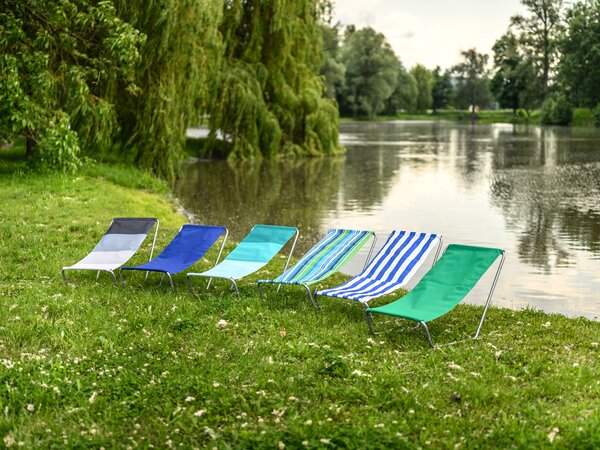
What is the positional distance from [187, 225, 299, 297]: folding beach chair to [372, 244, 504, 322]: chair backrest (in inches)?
64.5

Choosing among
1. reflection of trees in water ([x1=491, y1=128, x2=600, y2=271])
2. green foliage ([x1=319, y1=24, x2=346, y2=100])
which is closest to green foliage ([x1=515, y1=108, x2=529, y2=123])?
green foliage ([x1=319, y1=24, x2=346, y2=100])

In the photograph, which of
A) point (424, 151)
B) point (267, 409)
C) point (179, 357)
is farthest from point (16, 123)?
point (424, 151)

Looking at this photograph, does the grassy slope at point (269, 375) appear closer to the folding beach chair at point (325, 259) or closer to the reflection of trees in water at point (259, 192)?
the folding beach chair at point (325, 259)

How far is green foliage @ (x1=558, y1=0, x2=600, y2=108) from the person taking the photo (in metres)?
63.5

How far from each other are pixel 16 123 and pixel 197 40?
280 inches

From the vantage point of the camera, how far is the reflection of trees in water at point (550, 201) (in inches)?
485

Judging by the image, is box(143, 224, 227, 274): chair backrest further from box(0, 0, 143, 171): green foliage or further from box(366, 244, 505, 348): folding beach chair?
box(0, 0, 143, 171): green foliage

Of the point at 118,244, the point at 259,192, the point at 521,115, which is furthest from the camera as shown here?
the point at 521,115

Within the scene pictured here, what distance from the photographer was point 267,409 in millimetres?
4699

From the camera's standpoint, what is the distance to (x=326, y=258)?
7859 mm

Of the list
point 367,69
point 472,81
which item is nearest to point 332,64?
point 367,69

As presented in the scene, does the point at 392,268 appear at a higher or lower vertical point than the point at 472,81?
lower

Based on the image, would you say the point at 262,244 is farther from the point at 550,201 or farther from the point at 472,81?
the point at 472,81

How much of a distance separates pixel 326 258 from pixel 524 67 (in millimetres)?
80022
